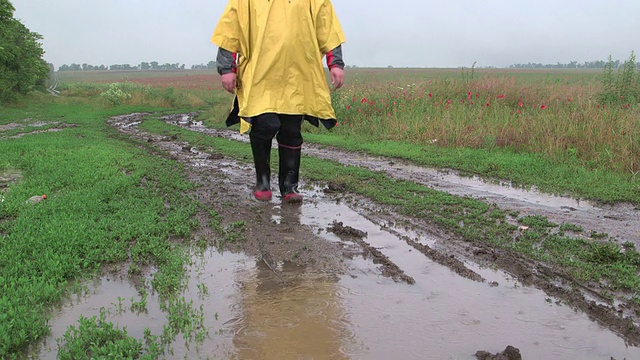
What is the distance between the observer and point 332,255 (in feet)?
10.8

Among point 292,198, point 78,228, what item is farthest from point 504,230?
point 78,228

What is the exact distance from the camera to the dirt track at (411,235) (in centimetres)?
280

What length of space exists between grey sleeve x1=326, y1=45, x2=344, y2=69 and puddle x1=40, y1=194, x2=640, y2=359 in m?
2.10

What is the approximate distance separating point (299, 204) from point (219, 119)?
465 inches

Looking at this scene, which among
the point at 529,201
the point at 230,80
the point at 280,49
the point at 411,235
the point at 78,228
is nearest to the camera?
the point at 78,228

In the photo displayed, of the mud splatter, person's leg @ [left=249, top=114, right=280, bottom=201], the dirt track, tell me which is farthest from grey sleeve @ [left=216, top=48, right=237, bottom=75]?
the mud splatter

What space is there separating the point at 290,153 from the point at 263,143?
30 centimetres

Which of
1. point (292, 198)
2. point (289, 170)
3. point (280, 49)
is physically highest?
point (280, 49)

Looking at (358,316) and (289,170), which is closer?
(358,316)

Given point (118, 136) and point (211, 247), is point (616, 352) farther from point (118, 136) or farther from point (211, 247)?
point (118, 136)

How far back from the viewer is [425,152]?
8195 mm

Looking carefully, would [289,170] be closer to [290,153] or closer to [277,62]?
[290,153]

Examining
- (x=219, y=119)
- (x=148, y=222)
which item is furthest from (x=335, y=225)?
(x=219, y=119)

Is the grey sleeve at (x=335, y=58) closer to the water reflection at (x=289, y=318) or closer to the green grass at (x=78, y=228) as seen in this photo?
the green grass at (x=78, y=228)
